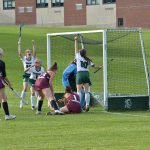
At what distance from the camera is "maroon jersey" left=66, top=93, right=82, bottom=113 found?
19.5 meters

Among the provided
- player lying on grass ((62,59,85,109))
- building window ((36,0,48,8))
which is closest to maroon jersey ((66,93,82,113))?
player lying on grass ((62,59,85,109))

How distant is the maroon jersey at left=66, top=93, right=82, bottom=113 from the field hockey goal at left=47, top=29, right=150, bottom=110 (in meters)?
1.29

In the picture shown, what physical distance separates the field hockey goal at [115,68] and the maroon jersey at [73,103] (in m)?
1.29

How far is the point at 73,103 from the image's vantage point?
64.1ft

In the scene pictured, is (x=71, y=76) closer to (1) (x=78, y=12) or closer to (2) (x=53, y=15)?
(1) (x=78, y=12)

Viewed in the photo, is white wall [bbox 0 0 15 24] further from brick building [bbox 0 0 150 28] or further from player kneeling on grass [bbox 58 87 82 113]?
player kneeling on grass [bbox 58 87 82 113]

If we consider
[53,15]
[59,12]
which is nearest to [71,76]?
[53,15]

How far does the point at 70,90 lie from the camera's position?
20.0 m

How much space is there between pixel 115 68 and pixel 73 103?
44.0 feet

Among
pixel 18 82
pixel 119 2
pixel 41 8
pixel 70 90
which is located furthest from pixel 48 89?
pixel 41 8

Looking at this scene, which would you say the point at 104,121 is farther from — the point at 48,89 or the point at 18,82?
the point at 18,82

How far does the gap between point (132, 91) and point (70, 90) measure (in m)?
5.79

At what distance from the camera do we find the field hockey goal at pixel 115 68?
20.9m

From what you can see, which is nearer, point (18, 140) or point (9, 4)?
point (18, 140)
